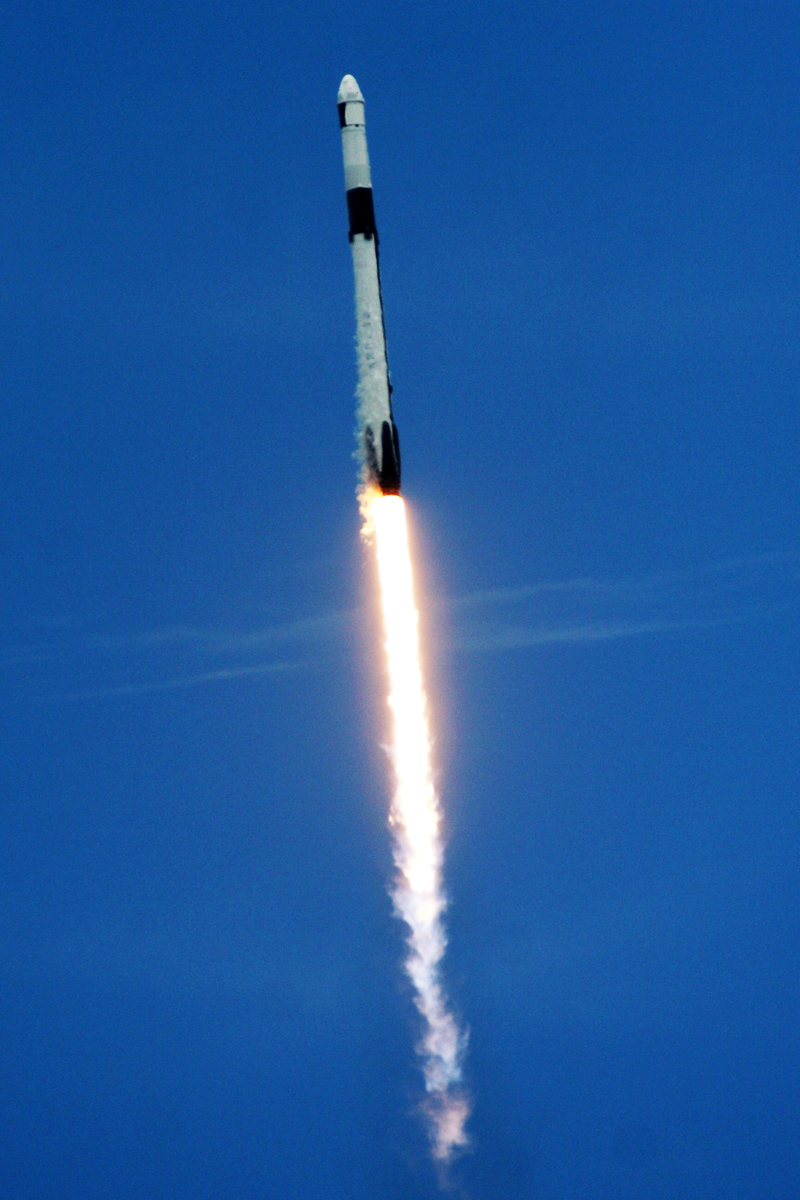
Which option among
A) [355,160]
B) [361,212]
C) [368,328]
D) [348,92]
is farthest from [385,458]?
[348,92]

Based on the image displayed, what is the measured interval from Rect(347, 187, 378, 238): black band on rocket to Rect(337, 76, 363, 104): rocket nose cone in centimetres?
265

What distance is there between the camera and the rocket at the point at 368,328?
5197 centimetres

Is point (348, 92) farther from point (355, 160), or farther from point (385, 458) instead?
point (385, 458)

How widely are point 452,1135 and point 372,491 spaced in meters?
21.3

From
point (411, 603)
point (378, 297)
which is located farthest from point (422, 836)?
point (378, 297)

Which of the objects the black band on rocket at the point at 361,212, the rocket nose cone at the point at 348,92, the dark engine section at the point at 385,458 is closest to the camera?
the dark engine section at the point at 385,458

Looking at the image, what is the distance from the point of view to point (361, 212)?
173 ft

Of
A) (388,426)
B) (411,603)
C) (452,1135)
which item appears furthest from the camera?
(452,1135)

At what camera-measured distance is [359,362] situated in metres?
52.7

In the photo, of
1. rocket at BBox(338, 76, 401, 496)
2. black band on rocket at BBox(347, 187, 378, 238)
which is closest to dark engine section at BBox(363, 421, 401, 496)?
rocket at BBox(338, 76, 401, 496)

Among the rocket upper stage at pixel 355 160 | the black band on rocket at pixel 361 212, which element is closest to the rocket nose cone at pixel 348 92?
the rocket upper stage at pixel 355 160

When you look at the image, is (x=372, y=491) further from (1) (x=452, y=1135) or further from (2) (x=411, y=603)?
(1) (x=452, y=1135)

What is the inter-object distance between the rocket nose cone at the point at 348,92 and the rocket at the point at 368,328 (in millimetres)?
27

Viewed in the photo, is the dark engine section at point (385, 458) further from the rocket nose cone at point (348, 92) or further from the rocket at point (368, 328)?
the rocket nose cone at point (348, 92)
